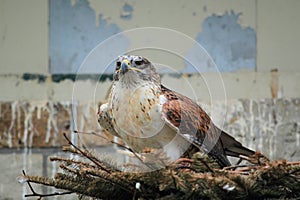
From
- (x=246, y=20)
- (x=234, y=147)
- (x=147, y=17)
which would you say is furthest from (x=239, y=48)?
(x=234, y=147)

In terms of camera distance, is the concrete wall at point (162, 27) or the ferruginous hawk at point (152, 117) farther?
the concrete wall at point (162, 27)

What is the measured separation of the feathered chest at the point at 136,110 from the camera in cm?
205

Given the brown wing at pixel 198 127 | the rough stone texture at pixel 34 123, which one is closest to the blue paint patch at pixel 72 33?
the rough stone texture at pixel 34 123

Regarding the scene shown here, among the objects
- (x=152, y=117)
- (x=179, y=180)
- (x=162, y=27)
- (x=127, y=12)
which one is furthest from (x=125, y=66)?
(x=127, y=12)

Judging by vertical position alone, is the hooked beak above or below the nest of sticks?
above

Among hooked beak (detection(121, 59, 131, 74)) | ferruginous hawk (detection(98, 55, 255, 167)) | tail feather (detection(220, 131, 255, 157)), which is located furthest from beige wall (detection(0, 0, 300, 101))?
hooked beak (detection(121, 59, 131, 74))

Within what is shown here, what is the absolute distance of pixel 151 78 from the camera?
Answer: 85.1 inches

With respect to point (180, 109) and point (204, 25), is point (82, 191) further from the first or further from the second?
point (204, 25)

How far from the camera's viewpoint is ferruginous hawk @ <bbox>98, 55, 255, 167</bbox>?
6.71ft

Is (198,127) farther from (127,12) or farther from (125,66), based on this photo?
(127,12)

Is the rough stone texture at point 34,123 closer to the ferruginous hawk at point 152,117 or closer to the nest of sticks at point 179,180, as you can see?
the ferruginous hawk at point 152,117

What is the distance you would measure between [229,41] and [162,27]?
14.7 inches

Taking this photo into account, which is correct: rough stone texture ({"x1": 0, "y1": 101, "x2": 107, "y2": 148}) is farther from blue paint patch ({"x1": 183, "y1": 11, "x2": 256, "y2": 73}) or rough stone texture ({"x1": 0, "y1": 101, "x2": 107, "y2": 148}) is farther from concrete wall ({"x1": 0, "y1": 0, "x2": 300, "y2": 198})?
blue paint patch ({"x1": 183, "y1": 11, "x2": 256, "y2": 73})

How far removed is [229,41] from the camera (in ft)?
12.3
